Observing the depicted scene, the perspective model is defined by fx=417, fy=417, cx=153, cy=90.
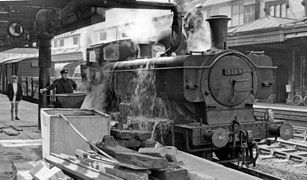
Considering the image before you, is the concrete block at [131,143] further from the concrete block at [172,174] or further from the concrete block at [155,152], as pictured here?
the concrete block at [172,174]

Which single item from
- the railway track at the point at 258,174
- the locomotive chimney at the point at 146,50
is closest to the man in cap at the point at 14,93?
the locomotive chimney at the point at 146,50

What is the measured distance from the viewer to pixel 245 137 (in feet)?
20.8

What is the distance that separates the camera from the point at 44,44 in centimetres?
927

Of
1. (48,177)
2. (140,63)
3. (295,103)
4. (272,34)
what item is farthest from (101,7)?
(295,103)

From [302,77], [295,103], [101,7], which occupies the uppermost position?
[101,7]

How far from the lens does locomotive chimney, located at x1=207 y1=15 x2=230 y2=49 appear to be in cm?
671

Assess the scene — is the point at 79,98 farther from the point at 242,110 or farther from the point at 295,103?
the point at 295,103

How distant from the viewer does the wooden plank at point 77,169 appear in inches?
139

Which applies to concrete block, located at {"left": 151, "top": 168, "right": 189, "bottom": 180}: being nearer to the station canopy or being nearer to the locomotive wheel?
the station canopy

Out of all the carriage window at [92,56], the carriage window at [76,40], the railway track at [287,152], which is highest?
the carriage window at [76,40]

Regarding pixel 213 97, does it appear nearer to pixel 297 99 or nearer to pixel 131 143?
pixel 131 143

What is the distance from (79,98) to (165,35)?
8.49 ft

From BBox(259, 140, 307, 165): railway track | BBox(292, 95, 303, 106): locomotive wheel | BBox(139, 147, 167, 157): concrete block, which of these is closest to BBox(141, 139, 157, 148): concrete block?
BBox(139, 147, 167, 157): concrete block

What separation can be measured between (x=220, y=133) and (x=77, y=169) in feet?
8.87
